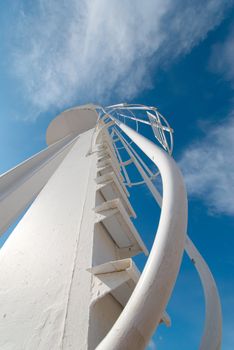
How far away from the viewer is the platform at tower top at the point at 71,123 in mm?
→ 8727

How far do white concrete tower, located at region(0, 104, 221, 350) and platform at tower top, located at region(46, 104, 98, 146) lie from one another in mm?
6343

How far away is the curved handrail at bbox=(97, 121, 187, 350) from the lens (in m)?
0.55

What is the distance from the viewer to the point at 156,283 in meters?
0.62

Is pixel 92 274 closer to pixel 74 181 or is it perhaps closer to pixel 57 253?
pixel 57 253

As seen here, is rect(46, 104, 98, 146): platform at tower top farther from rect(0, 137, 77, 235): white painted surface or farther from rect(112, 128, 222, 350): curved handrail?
rect(112, 128, 222, 350): curved handrail

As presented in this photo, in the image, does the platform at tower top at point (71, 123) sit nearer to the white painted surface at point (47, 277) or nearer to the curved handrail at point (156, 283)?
the white painted surface at point (47, 277)

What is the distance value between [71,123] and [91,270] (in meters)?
8.18

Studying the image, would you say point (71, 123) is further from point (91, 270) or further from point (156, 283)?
point (156, 283)

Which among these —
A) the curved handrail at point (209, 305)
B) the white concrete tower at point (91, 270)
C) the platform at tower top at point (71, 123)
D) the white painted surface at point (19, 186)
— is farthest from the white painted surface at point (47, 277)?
the platform at tower top at point (71, 123)

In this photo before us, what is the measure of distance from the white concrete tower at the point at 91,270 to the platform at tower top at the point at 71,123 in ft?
20.8

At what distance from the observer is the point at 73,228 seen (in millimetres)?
1897

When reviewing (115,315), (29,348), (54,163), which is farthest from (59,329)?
(54,163)

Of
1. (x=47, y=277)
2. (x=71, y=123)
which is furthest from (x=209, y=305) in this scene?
(x=71, y=123)

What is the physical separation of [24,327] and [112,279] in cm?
56
